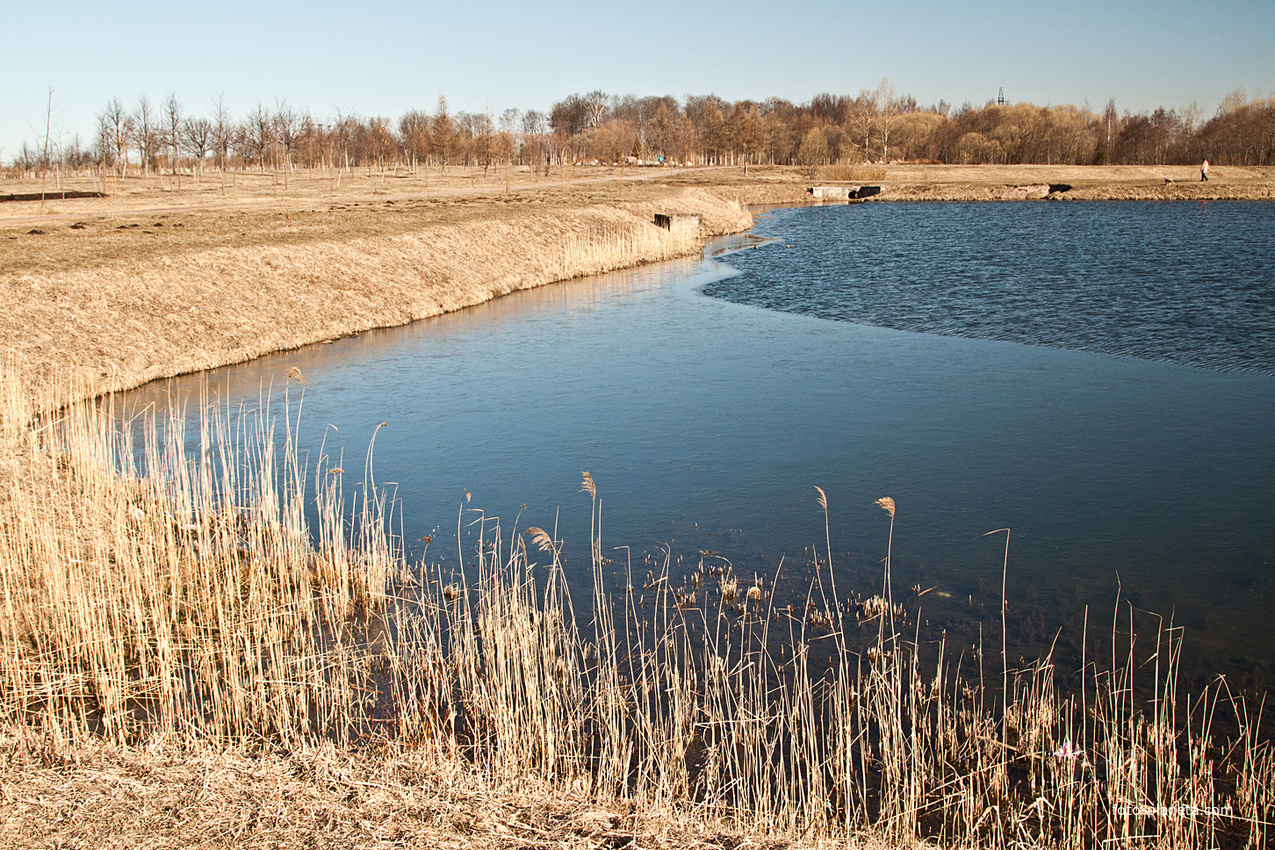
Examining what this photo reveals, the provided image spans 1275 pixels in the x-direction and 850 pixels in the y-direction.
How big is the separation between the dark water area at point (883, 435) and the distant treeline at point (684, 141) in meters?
45.6

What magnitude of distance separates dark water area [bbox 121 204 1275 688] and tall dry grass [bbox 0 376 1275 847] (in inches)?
23.3

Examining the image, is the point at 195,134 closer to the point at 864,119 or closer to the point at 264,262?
the point at 264,262

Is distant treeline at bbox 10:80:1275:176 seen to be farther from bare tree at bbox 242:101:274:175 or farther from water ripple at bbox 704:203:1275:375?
water ripple at bbox 704:203:1275:375

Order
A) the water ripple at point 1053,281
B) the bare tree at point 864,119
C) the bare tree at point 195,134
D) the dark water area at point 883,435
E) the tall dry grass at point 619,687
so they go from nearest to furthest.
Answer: the tall dry grass at point 619,687, the dark water area at point 883,435, the water ripple at point 1053,281, the bare tree at point 195,134, the bare tree at point 864,119

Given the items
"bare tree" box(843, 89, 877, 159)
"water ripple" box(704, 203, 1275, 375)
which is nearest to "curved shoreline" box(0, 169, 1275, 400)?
"water ripple" box(704, 203, 1275, 375)

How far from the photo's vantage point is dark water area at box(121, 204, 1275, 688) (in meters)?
7.81

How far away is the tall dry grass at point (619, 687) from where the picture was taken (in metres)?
4.76

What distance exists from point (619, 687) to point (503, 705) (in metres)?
0.94

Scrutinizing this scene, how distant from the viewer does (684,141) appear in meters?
126

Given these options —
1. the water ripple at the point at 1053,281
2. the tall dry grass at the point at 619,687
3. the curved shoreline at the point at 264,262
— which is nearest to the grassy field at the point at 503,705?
the tall dry grass at the point at 619,687

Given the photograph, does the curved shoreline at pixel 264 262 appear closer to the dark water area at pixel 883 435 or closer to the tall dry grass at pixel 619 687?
the dark water area at pixel 883 435

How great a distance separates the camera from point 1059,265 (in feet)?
93.8

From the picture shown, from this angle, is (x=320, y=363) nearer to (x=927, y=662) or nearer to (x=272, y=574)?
(x=272, y=574)

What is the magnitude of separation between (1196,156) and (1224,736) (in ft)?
363
